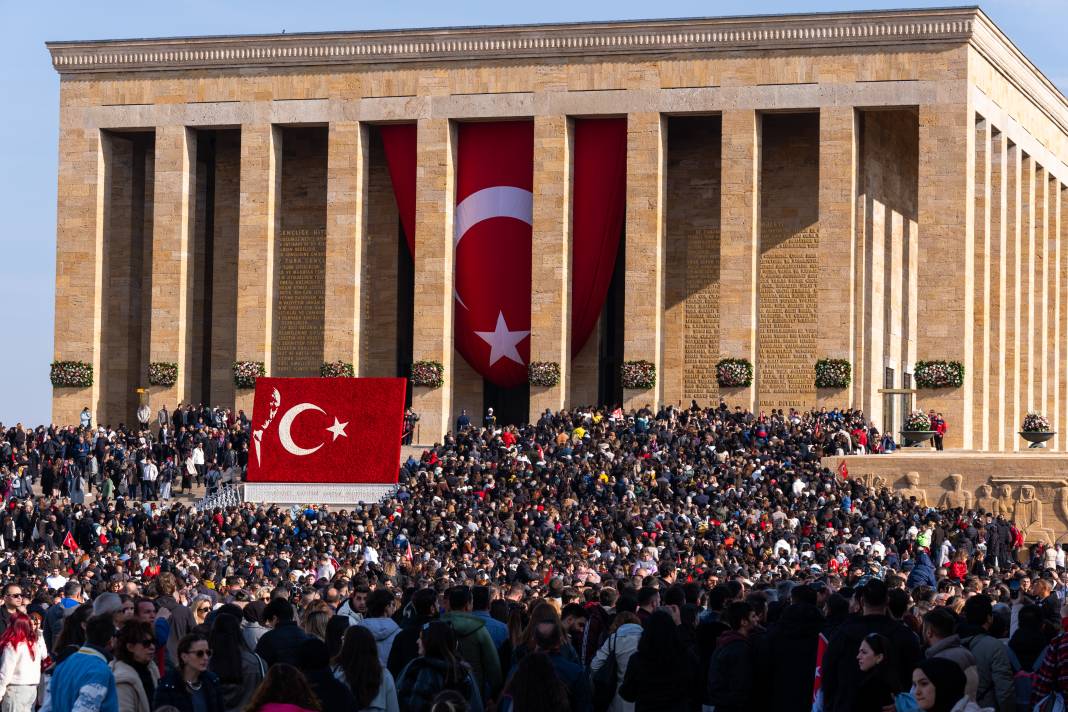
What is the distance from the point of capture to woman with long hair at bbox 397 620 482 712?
1184cm

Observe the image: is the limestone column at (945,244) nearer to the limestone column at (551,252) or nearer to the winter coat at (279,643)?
the limestone column at (551,252)

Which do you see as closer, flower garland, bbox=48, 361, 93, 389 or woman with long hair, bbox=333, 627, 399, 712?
woman with long hair, bbox=333, 627, 399, 712

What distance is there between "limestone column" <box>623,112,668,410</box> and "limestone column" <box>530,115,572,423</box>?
1.57 metres

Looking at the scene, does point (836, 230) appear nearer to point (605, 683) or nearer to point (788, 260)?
point (788, 260)

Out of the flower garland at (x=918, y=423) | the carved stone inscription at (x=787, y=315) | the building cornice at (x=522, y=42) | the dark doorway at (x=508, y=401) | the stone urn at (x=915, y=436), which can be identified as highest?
Answer: the building cornice at (x=522, y=42)

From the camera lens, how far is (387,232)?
5231cm

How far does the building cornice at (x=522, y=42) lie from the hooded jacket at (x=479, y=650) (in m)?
35.7

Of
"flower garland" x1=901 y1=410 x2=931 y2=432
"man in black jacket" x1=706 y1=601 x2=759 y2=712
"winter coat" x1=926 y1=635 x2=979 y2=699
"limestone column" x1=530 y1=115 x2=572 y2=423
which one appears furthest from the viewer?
"limestone column" x1=530 y1=115 x2=572 y2=423

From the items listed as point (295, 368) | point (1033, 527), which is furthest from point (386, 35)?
point (1033, 527)

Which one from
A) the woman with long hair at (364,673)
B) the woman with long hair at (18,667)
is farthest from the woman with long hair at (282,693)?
the woman with long hair at (18,667)

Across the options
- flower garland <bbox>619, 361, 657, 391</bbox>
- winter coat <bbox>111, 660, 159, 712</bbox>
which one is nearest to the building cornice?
flower garland <bbox>619, 361, 657, 391</bbox>

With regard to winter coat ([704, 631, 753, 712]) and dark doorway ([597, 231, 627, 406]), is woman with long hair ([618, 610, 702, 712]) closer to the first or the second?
winter coat ([704, 631, 753, 712])

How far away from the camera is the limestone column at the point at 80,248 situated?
52.0 meters

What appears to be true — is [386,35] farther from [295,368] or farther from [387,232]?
[295,368]
